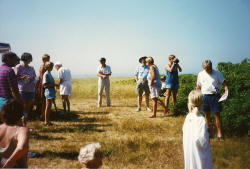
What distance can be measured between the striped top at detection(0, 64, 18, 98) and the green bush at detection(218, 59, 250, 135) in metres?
4.91

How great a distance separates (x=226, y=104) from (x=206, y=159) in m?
3.59

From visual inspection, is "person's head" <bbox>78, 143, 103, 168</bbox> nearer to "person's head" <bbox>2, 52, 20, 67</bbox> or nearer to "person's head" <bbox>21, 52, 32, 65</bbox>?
"person's head" <bbox>2, 52, 20, 67</bbox>

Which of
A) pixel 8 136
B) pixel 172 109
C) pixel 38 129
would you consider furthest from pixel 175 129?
pixel 8 136

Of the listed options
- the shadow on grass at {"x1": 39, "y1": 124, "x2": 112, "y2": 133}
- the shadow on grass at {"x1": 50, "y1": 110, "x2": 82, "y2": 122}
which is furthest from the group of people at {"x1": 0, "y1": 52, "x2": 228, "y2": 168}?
the shadow on grass at {"x1": 50, "y1": 110, "x2": 82, "y2": 122}

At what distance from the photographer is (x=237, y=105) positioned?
5.56 m

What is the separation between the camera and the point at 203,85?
5.51 m

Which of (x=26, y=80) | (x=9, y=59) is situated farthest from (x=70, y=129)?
(x=9, y=59)

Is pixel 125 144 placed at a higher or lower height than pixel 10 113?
lower

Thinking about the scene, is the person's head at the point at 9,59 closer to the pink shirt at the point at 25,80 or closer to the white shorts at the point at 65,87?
the pink shirt at the point at 25,80

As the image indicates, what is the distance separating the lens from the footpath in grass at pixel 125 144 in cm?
426

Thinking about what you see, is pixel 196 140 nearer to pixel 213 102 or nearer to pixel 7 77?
pixel 213 102

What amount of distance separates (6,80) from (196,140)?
3.12 metres

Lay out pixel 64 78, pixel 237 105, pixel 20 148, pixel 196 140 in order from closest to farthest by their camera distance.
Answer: pixel 20 148 < pixel 196 140 < pixel 237 105 < pixel 64 78

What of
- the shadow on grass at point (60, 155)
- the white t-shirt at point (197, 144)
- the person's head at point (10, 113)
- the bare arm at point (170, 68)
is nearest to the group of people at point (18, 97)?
the person's head at point (10, 113)
